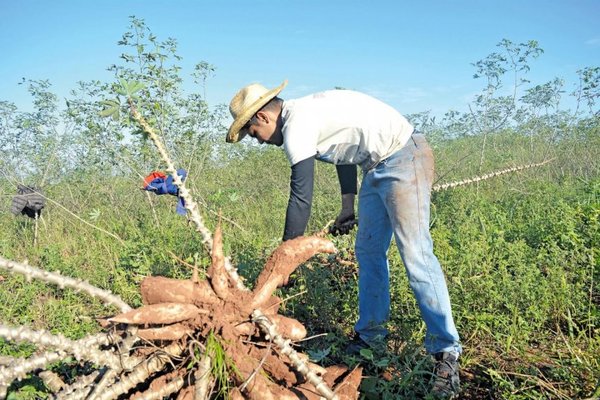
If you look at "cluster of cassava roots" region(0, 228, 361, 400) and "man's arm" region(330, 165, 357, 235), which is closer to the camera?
"cluster of cassava roots" region(0, 228, 361, 400)

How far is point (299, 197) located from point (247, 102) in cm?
63

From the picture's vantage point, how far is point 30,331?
153 cm

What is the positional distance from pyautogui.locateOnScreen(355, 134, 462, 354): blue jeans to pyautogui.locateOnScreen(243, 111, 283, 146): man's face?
0.60 meters

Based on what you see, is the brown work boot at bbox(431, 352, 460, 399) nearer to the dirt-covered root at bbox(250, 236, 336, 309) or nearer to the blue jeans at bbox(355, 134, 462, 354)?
the blue jeans at bbox(355, 134, 462, 354)

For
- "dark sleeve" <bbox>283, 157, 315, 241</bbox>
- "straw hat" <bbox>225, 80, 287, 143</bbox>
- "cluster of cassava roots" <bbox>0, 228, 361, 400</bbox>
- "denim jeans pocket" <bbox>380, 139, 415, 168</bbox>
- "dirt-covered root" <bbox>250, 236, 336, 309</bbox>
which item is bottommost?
"cluster of cassava roots" <bbox>0, 228, 361, 400</bbox>

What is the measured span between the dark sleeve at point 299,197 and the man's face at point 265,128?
304 mm

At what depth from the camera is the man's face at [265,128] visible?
231cm

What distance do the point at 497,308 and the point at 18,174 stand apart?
784 cm

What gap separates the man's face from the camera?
7.57 ft

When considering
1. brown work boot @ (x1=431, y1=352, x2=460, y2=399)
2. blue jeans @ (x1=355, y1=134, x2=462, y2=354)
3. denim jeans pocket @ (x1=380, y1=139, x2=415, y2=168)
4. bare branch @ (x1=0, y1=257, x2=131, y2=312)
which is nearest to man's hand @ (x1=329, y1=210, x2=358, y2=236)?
blue jeans @ (x1=355, y1=134, x2=462, y2=354)

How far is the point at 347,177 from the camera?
9.32 ft

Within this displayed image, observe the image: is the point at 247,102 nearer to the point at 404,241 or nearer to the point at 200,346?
the point at 404,241

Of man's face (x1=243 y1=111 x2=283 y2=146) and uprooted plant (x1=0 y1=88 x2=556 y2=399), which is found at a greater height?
man's face (x1=243 y1=111 x2=283 y2=146)

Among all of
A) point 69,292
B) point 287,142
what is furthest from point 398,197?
point 69,292
